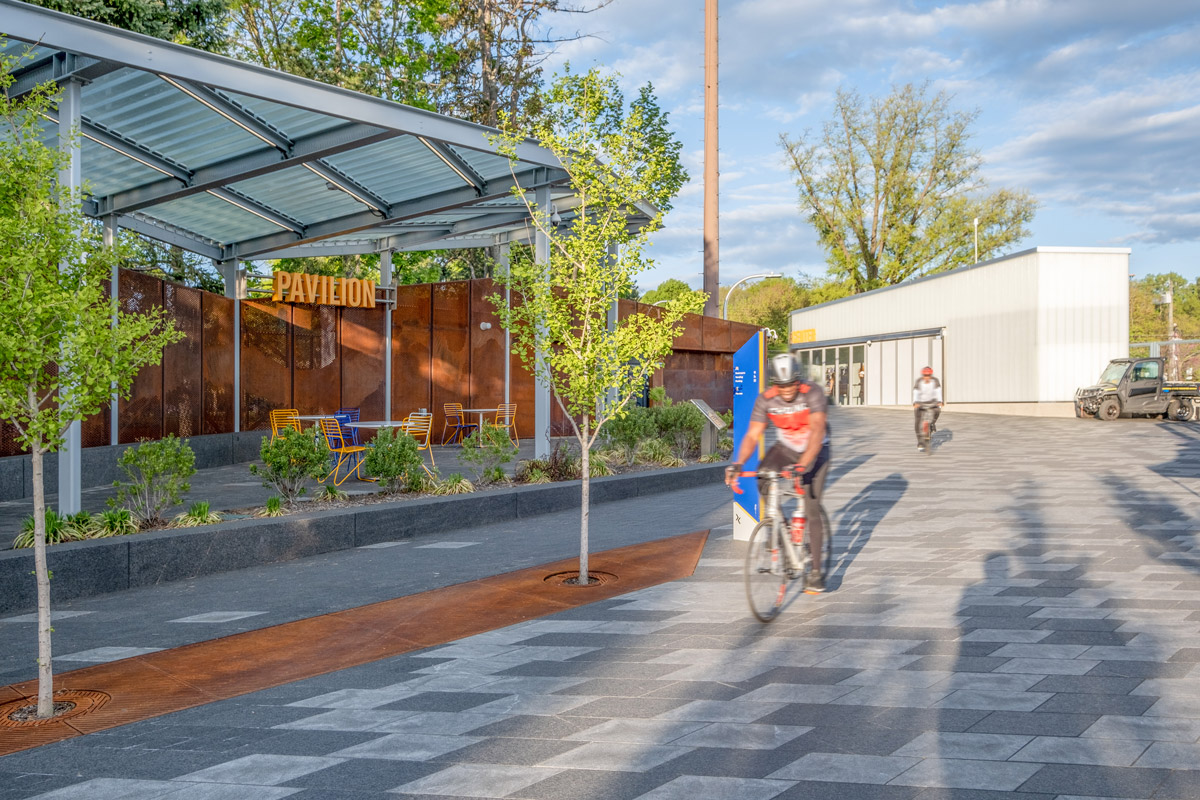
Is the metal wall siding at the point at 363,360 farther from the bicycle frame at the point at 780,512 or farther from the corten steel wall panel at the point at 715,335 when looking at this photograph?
the bicycle frame at the point at 780,512

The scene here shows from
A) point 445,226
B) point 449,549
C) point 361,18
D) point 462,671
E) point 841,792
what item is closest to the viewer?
point 841,792

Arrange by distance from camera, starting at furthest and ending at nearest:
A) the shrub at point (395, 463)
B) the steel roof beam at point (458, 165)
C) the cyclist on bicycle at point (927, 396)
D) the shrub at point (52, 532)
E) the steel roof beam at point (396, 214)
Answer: the cyclist on bicycle at point (927, 396) < the steel roof beam at point (396, 214) < the steel roof beam at point (458, 165) < the shrub at point (395, 463) < the shrub at point (52, 532)

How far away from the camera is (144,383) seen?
46.0 ft

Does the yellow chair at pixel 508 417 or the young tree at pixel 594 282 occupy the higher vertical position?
the young tree at pixel 594 282

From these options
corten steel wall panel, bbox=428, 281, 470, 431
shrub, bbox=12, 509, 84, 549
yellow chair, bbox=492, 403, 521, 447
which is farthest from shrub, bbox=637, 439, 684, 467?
shrub, bbox=12, 509, 84, 549

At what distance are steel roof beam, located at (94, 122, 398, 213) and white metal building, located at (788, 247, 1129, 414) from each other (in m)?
25.6

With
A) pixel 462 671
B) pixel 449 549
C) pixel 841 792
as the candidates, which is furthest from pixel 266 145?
pixel 841 792

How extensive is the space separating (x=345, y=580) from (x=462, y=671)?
9.77ft

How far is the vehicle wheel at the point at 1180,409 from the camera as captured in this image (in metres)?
27.9

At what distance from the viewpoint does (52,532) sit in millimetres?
7555

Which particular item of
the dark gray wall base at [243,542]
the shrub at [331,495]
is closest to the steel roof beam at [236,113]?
the shrub at [331,495]

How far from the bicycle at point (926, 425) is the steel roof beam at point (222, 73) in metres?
10.7

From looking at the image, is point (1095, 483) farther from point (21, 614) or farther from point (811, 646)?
point (21, 614)

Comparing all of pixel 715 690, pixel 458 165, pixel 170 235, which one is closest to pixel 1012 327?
pixel 458 165
